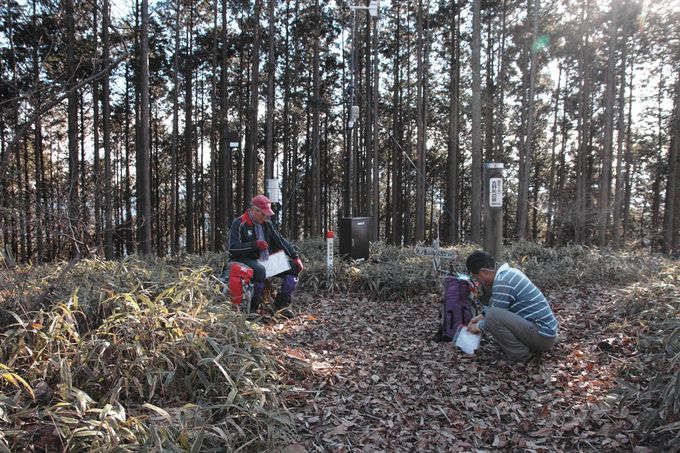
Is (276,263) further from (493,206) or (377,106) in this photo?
(377,106)

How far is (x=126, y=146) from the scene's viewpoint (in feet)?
68.4

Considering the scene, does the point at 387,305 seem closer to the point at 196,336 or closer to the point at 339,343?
the point at 339,343

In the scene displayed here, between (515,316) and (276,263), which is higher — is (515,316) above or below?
below

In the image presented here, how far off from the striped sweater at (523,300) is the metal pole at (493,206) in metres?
2.16

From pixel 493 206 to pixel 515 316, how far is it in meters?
2.43

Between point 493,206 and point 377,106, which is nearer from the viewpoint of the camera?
point 493,206

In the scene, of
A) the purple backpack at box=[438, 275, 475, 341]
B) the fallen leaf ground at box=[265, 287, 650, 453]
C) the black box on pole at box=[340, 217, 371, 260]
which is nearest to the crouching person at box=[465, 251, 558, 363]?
the fallen leaf ground at box=[265, 287, 650, 453]

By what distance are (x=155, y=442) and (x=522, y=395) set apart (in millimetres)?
2675

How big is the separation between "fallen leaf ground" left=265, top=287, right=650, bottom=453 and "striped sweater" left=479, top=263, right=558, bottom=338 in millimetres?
363

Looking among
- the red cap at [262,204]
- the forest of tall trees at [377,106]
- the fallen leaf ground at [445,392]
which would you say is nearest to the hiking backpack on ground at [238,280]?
the fallen leaf ground at [445,392]

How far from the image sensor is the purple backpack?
4.48 metres

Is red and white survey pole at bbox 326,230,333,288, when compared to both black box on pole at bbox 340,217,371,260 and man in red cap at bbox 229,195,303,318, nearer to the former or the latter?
black box on pole at bbox 340,217,371,260

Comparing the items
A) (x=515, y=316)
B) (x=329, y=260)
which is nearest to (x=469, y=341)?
(x=515, y=316)

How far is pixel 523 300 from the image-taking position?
382 centimetres
